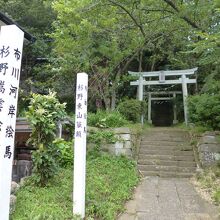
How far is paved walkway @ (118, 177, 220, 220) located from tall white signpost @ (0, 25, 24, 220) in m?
2.48

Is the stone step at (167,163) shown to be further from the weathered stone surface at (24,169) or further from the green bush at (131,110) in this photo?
the green bush at (131,110)

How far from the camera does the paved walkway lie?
5.37 m

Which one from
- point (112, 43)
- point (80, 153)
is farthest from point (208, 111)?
point (80, 153)

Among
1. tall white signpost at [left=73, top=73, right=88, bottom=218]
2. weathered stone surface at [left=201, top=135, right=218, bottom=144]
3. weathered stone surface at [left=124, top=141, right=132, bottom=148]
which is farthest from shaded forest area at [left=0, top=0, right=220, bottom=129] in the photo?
tall white signpost at [left=73, top=73, right=88, bottom=218]

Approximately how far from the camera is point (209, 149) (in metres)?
8.88

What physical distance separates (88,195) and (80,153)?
3.72 feet

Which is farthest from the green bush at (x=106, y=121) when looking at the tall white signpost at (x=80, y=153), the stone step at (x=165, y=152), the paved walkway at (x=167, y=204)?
the tall white signpost at (x=80, y=153)

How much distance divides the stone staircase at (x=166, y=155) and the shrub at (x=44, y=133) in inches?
133

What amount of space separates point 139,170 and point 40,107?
12.9ft

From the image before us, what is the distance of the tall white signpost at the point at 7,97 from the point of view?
3.60 metres

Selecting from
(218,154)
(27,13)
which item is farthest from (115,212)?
(27,13)

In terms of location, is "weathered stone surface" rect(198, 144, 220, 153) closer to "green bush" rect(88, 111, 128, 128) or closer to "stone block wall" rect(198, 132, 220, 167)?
"stone block wall" rect(198, 132, 220, 167)

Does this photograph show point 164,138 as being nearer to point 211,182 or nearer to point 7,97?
point 211,182

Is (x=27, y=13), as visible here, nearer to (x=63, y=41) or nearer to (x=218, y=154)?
(x=63, y=41)
